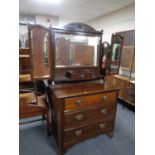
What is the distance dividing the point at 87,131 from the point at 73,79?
731 millimetres

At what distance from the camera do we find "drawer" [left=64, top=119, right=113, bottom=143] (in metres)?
1.72

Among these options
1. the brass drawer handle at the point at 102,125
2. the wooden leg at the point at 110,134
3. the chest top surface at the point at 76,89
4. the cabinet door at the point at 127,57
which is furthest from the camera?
the cabinet door at the point at 127,57

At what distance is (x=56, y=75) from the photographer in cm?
185

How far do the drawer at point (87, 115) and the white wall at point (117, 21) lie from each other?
7.42ft

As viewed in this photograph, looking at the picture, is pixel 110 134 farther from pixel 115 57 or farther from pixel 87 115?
pixel 115 57

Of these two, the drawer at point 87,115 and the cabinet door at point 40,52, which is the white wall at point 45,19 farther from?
the drawer at point 87,115

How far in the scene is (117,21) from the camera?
12.2 ft

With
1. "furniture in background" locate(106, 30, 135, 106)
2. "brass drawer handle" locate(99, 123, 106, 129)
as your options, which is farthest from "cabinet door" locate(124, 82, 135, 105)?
"brass drawer handle" locate(99, 123, 106, 129)

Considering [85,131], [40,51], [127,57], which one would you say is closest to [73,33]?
[40,51]

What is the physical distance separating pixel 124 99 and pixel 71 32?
6.93 ft

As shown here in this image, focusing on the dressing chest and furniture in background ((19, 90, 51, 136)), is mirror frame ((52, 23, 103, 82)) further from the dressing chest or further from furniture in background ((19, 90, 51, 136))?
furniture in background ((19, 90, 51, 136))

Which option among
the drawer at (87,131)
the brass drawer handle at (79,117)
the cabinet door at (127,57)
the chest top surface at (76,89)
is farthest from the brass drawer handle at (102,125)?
the cabinet door at (127,57)

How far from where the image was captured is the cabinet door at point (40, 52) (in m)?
1.53
